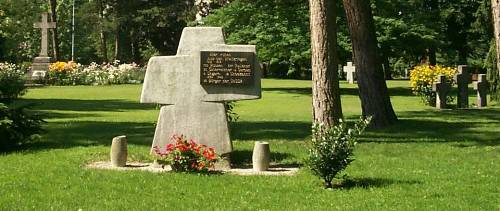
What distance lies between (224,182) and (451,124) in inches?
398

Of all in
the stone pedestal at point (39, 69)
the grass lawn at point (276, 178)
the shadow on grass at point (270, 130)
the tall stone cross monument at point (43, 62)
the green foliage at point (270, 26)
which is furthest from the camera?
the tall stone cross monument at point (43, 62)

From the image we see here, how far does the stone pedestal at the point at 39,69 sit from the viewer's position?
43356 millimetres

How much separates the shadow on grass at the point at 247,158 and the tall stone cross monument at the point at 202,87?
0.57 metres

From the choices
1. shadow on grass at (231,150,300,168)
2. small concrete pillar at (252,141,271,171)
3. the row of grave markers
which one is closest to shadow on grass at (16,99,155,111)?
the row of grave markers

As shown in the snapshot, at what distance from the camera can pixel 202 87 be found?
451 inches

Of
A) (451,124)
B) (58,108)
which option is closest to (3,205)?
(451,124)

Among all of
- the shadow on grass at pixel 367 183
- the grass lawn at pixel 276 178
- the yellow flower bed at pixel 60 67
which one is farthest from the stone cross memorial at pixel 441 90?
the yellow flower bed at pixel 60 67

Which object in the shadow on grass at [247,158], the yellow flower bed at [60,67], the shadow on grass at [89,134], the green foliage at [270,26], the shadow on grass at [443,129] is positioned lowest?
the shadow on grass at [247,158]

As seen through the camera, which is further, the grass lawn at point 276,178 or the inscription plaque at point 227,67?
the inscription plaque at point 227,67

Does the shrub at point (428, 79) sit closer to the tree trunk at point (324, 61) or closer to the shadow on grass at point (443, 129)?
the shadow on grass at point (443, 129)

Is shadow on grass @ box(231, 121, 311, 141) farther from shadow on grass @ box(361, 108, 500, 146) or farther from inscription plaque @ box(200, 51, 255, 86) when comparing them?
inscription plaque @ box(200, 51, 255, 86)

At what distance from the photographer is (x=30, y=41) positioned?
7894 centimetres

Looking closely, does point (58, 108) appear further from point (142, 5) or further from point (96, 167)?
point (142, 5)

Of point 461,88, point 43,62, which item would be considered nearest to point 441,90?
point 461,88
